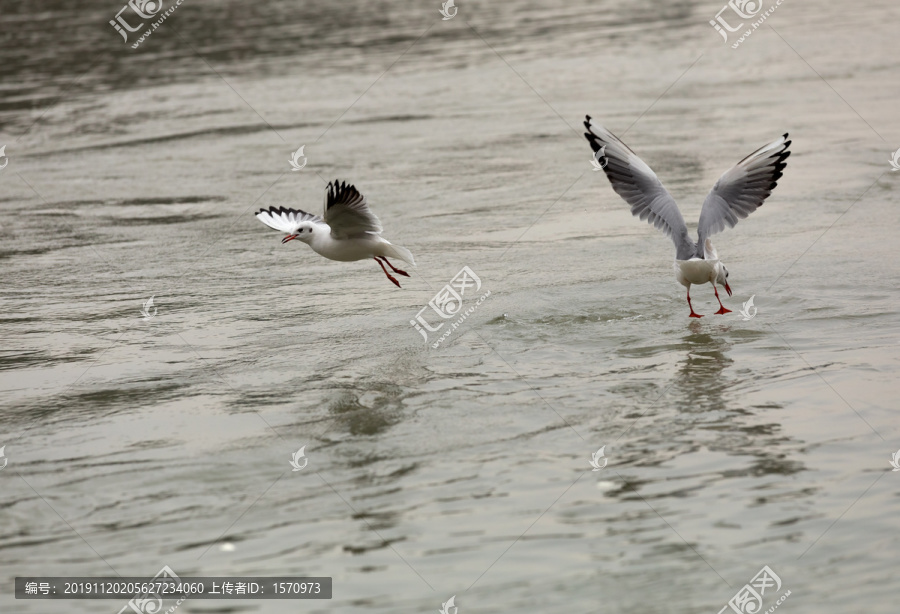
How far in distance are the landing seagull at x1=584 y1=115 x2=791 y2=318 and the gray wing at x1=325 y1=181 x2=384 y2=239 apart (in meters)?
1.69

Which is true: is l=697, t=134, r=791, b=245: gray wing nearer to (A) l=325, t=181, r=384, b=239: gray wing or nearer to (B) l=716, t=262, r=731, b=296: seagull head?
(B) l=716, t=262, r=731, b=296: seagull head

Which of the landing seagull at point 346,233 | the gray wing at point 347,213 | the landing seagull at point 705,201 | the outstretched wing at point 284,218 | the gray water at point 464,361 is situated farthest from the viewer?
the outstretched wing at point 284,218

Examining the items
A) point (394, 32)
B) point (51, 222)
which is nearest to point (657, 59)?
point (394, 32)

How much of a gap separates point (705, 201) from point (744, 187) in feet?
1.03

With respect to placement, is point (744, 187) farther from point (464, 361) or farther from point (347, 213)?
point (347, 213)

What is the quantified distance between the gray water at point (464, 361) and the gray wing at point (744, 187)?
64cm

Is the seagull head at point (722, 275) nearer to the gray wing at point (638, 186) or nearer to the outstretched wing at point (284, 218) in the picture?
the gray wing at point (638, 186)

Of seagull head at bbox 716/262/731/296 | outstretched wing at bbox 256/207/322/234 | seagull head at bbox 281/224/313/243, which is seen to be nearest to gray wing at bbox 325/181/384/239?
seagull head at bbox 281/224/313/243

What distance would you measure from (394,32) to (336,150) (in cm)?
905

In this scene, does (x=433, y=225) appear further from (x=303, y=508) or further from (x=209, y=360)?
(x=303, y=508)

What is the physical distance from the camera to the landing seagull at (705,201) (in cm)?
752

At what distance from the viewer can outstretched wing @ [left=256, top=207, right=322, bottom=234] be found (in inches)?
322

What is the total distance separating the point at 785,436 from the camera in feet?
19.2

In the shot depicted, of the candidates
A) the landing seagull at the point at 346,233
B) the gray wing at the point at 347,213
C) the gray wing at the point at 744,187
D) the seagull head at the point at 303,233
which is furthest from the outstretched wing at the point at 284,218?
the gray wing at the point at 744,187
